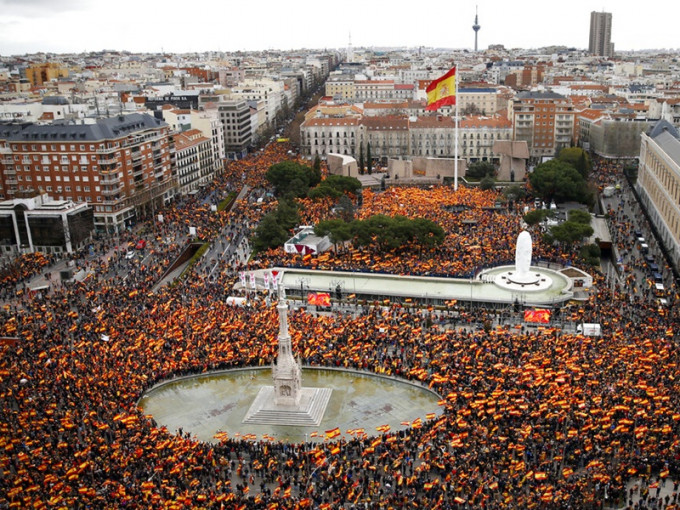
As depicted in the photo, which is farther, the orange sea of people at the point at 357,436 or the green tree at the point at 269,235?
the green tree at the point at 269,235

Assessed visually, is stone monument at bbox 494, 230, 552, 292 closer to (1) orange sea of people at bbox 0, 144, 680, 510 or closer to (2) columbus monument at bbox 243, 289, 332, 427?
(1) orange sea of people at bbox 0, 144, 680, 510

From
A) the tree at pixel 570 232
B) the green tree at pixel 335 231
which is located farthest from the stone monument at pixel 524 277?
the green tree at pixel 335 231

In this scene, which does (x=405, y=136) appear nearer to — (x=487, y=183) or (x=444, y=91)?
(x=487, y=183)

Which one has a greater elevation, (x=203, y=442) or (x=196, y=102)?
(x=196, y=102)

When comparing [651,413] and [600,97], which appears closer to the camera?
[651,413]

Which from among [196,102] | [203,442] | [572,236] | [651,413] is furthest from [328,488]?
[196,102]

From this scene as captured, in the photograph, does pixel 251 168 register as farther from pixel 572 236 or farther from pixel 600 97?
pixel 600 97

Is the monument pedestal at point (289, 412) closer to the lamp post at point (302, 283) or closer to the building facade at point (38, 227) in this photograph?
the lamp post at point (302, 283)

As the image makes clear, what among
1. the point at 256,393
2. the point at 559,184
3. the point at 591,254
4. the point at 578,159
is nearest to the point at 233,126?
the point at 578,159
